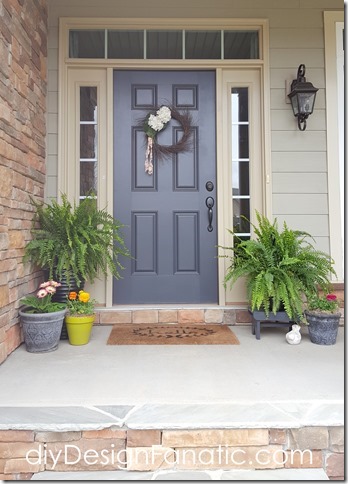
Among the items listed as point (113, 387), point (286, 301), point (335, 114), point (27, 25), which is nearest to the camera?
point (113, 387)

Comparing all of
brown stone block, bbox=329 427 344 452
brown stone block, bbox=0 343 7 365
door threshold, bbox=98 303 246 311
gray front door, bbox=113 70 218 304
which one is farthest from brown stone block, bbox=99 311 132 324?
brown stone block, bbox=329 427 344 452

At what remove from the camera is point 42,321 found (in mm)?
2184

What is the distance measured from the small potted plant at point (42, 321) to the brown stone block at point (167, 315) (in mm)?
810

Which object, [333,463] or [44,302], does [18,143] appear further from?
[333,463]

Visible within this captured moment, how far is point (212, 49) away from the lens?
3.02 metres

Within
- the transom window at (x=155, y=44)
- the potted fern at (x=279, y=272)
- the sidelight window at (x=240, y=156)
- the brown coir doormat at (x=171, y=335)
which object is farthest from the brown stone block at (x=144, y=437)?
the transom window at (x=155, y=44)

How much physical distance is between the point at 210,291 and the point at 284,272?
2.48 ft

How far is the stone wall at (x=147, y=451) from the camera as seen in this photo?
1516mm

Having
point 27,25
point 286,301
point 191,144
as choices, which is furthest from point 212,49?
point 286,301

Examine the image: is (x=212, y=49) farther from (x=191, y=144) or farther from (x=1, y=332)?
(x=1, y=332)

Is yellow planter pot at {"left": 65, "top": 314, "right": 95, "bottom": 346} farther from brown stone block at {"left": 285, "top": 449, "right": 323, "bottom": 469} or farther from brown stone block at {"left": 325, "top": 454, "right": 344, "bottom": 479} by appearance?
brown stone block at {"left": 325, "top": 454, "right": 344, "bottom": 479}

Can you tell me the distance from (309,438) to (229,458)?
36 centimetres

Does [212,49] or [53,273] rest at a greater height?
[212,49]

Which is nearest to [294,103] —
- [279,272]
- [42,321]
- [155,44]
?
[155,44]
